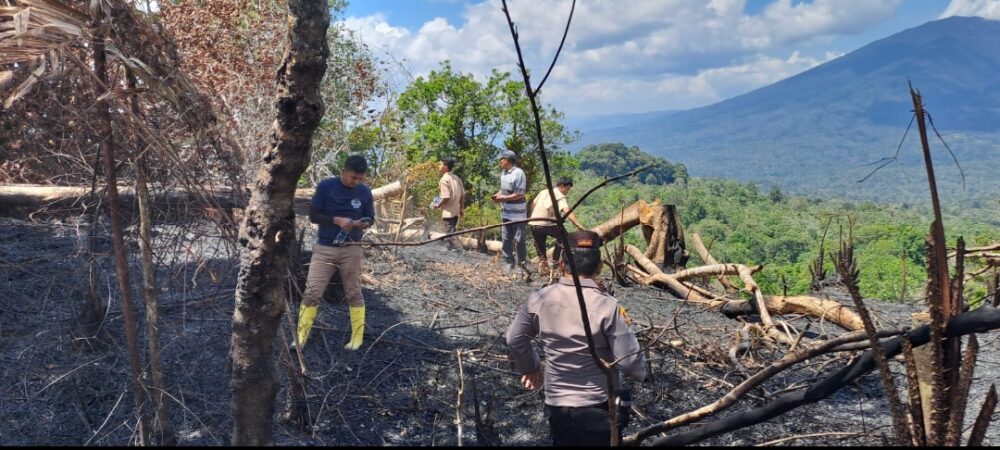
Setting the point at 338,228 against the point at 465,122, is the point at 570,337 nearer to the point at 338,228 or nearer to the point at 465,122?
the point at 338,228

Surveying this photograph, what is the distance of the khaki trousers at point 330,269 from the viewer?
16.9 ft

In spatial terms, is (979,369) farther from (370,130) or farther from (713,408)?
(370,130)

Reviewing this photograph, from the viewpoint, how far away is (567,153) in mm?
18953

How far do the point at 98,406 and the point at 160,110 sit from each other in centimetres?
243

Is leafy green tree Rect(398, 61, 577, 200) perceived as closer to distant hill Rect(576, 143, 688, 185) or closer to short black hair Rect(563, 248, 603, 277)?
short black hair Rect(563, 248, 603, 277)

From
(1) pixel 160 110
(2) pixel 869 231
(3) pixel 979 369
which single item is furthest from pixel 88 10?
(2) pixel 869 231

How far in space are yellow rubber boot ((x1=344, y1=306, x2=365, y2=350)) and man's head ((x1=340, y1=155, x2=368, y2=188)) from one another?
1001 mm

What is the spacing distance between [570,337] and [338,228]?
2.64 meters

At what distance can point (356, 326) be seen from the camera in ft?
18.1

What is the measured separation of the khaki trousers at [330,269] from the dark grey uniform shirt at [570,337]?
2.38 metres

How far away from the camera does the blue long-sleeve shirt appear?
5094 millimetres

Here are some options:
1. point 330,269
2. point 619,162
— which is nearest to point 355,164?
point 330,269

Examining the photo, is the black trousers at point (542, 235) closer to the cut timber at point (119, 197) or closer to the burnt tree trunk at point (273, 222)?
the cut timber at point (119, 197)

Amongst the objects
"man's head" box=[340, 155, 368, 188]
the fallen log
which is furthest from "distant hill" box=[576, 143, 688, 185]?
"man's head" box=[340, 155, 368, 188]
